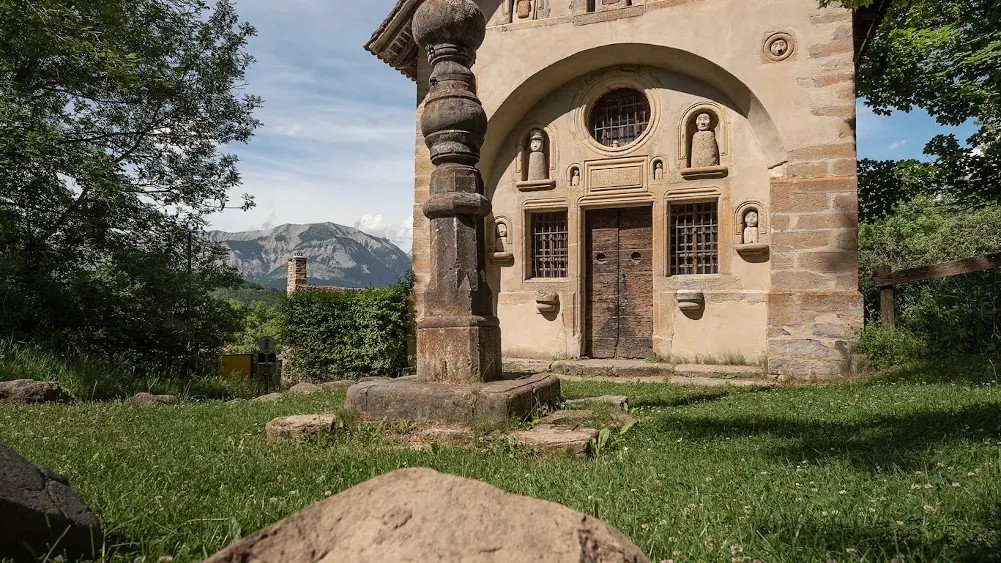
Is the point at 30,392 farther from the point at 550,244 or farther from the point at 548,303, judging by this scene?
the point at 550,244

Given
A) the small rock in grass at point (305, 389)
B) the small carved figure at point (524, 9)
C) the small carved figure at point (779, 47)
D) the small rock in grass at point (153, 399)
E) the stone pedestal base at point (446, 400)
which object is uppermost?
the small carved figure at point (524, 9)

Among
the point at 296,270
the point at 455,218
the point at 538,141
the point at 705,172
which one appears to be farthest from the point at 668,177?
the point at 296,270

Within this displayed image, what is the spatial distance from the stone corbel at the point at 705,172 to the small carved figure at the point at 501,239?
322 centimetres

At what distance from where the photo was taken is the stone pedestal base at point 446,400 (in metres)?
4.68

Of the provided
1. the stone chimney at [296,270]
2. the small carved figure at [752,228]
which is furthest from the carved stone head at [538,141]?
the stone chimney at [296,270]

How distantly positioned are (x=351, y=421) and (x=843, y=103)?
8.06 meters

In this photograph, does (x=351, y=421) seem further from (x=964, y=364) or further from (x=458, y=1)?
(x=964, y=364)

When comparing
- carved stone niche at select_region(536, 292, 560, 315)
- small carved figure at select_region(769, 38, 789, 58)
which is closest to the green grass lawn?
carved stone niche at select_region(536, 292, 560, 315)

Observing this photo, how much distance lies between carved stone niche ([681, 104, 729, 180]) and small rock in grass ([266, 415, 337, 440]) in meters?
7.65

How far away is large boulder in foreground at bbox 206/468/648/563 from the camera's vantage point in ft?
4.03

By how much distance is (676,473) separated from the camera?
350 centimetres

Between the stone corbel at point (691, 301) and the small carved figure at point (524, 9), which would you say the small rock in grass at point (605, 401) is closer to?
the stone corbel at point (691, 301)

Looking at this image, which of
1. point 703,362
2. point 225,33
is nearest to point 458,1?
point 703,362

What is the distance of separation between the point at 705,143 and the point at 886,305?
11.8 ft
